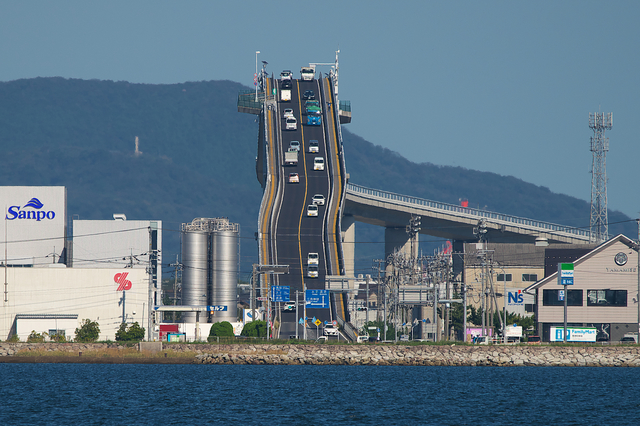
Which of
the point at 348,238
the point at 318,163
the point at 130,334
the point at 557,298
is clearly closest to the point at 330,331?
the point at 130,334

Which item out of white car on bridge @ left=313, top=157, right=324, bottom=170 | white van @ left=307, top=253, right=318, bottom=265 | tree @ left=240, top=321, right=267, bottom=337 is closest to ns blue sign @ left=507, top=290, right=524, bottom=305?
white van @ left=307, top=253, right=318, bottom=265

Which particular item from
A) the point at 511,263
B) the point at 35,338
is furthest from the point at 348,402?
the point at 511,263

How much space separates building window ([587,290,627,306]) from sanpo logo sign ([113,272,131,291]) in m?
60.7

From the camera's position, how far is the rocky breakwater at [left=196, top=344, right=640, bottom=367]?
3738 inches

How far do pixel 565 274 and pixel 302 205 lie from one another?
42.5 m

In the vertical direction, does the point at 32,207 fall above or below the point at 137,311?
above

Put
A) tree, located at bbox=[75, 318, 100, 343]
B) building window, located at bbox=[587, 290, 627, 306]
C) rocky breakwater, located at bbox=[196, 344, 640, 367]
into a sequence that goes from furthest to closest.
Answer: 1. building window, located at bbox=[587, 290, 627, 306]
2. tree, located at bbox=[75, 318, 100, 343]
3. rocky breakwater, located at bbox=[196, 344, 640, 367]

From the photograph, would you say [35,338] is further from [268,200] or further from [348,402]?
[348,402]

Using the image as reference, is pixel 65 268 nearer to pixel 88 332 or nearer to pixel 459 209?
pixel 88 332

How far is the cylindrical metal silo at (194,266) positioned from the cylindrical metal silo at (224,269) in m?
1.31

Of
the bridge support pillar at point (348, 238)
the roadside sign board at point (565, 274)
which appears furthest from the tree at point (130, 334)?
the bridge support pillar at point (348, 238)

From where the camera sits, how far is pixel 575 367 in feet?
330

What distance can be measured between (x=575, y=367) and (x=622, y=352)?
6.85m

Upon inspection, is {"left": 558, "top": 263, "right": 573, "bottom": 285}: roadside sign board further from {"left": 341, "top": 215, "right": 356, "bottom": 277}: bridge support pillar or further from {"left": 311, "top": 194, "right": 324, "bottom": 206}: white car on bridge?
{"left": 341, "top": 215, "right": 356, "bottom": 277}: bridge support pillar
